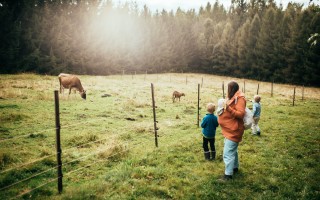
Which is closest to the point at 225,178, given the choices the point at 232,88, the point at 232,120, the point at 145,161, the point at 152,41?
the point at 232,120

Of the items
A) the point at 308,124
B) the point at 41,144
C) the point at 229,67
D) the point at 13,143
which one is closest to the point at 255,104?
the point at 308,124

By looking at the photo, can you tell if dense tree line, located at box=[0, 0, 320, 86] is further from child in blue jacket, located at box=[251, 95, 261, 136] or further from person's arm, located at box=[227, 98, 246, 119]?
person's arm, located at box=[227, 98, 246, 119]

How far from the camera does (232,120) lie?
5.76m

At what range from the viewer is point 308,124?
42.8ft

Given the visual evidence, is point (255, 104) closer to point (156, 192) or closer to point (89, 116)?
point (156, 192)

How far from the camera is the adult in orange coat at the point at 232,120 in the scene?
18.3 feet

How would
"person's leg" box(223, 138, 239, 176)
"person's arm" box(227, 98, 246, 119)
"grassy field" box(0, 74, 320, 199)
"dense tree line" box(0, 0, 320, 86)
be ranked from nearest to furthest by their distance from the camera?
"grassy field" box(0, 74, 320, 199) → "person's arm" box(227, 98, 246, 119) → "person's leg" box(223, 138, 239, 176) → "dense tree line" box(0, 0, 320, 86)

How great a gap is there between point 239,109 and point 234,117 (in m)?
0.28

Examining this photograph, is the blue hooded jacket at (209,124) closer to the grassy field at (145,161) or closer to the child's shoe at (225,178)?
the grassy field at (145,161)

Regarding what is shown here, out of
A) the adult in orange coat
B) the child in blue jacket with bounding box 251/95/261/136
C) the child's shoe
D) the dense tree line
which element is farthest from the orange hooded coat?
the dense tree line

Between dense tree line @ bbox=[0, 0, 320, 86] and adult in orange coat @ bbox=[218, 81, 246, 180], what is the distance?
3251 centimetres

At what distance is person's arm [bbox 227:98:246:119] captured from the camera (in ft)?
18.1

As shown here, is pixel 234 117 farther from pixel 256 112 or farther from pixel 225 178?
pixel 256 112

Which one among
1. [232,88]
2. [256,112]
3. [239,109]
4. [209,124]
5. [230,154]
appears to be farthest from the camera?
[256,112]
